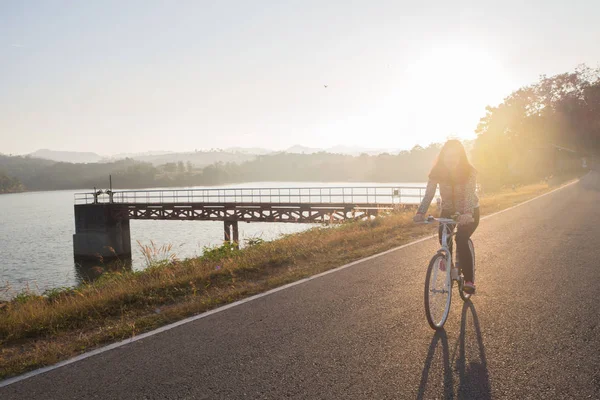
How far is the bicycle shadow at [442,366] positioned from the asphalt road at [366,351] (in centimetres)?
1

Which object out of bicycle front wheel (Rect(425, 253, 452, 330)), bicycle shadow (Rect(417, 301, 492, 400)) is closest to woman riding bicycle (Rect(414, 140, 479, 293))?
bicycle front wheel (Rect(425, 253, 452, 330))

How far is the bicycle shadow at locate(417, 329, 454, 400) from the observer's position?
327 centimetres

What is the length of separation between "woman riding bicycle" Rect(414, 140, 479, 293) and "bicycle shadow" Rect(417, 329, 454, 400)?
4.03ft

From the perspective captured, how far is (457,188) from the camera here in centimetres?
A: 509

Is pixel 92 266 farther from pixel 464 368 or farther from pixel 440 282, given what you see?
pixel 464 368

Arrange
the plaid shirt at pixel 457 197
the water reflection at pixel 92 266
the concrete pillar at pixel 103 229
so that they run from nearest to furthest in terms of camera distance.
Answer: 1. the plaid shirt at pixel 457 197
2. the water reflection at pixel 92 266
3. the concrete pillar at pixel 103 229

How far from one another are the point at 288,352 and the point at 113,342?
2.05m

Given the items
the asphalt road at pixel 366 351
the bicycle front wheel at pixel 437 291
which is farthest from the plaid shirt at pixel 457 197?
the asphalt road at pixel 366 351

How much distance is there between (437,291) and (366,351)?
3.70ft

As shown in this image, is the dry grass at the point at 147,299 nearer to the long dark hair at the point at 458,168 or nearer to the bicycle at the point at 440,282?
the bicycle at the point at 440,282

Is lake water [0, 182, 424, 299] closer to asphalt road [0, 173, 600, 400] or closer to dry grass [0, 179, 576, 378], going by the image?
dry grass [0, 179, 576, 378]

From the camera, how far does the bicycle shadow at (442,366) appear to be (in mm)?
3270

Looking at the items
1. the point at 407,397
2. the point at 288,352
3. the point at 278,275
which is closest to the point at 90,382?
the point at 288,352

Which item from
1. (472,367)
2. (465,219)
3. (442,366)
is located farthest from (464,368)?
(465,219)
